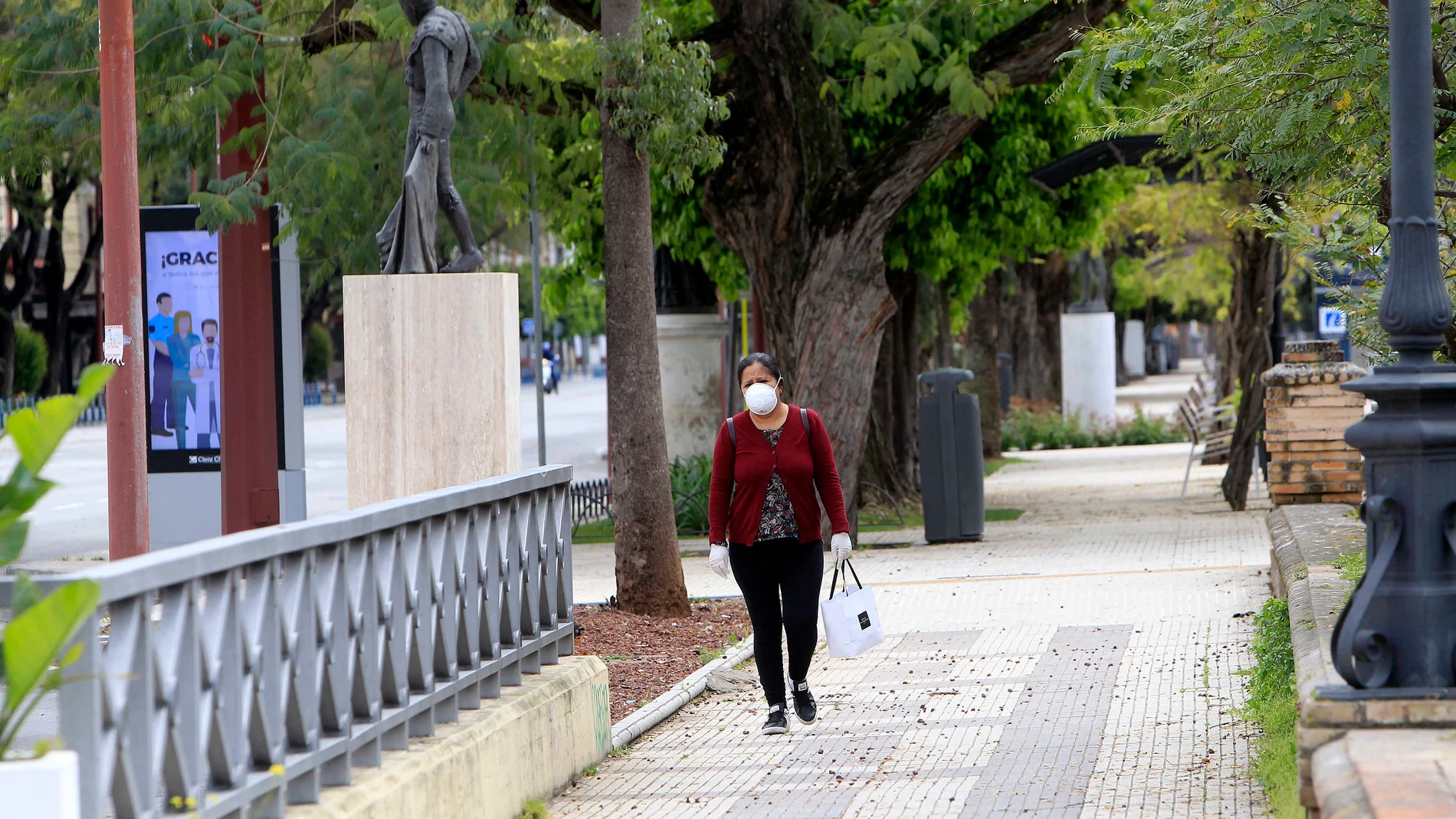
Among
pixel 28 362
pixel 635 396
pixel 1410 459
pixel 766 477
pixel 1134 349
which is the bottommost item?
pixel 766 477

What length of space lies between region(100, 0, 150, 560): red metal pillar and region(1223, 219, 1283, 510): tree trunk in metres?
11.5

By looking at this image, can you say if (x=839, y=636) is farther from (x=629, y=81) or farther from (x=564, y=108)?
(x=564, y=108)

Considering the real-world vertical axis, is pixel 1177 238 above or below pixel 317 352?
above

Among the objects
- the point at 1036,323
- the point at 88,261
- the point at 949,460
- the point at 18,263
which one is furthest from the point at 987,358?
the point at 88,261

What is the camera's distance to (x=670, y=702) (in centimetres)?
838

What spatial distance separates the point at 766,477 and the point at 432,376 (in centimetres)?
206

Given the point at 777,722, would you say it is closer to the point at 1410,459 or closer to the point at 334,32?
the point at 1410,459

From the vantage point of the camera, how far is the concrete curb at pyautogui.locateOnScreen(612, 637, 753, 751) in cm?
771

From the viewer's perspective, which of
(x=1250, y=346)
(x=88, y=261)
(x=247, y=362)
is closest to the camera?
(x=247, y=362)

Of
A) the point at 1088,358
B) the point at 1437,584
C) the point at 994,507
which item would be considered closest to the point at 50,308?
the point at 1088,358

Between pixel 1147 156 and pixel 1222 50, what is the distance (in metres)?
10.2

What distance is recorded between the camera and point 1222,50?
7.82 m

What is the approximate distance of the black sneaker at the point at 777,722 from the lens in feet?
25.0

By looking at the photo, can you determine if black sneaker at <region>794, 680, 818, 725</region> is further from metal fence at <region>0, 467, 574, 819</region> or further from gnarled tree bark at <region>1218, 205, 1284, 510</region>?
gnarled tree bark at <region>1218, 205, 1284, 510</region>
